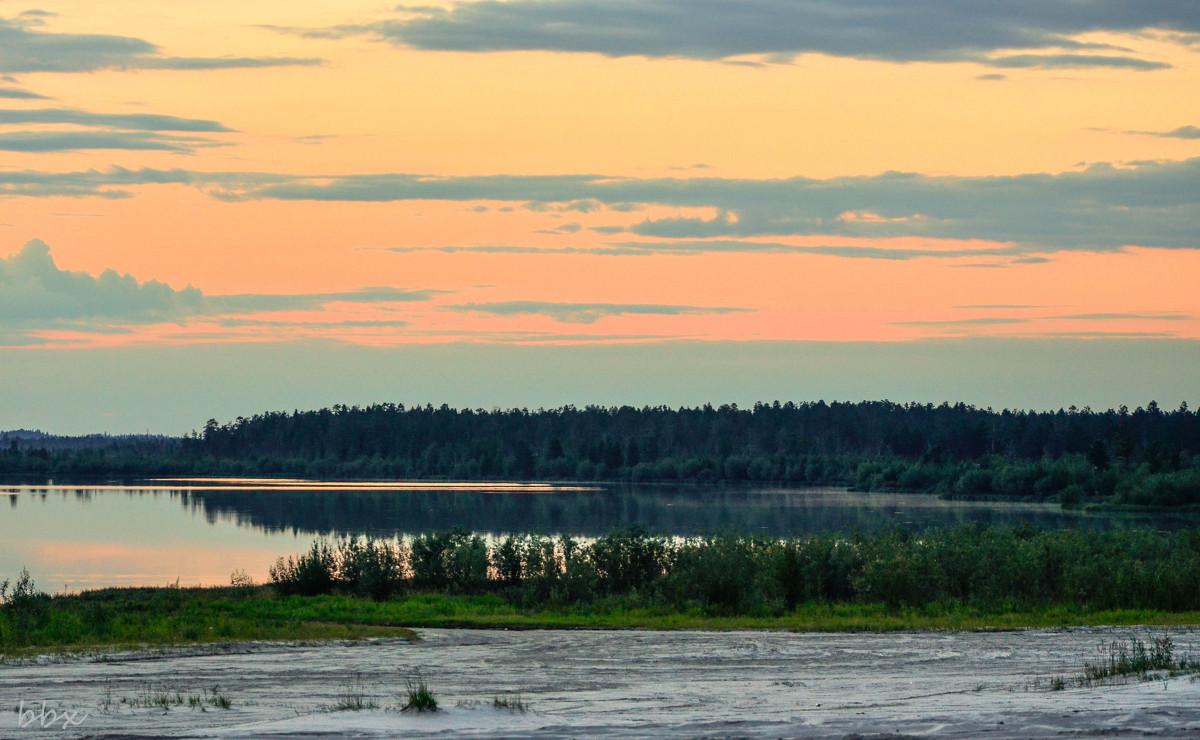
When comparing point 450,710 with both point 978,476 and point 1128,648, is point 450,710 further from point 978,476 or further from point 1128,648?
point 978,476

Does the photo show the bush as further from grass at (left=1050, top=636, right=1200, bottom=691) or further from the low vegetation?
grass at (left=1050, top=636, right=1200, bottom=691)

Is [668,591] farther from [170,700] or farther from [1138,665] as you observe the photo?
[170,700]

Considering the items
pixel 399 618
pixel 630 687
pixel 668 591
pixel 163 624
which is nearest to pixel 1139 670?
pixel 630 687

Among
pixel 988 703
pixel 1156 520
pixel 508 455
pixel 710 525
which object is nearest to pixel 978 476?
pixel 1156 520

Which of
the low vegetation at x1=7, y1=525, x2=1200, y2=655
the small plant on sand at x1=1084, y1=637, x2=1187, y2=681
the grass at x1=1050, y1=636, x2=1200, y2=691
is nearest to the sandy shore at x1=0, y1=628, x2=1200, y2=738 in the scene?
the grass at x1=1050, y1=636, x2=1200, y2=691

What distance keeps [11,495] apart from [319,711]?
10998cm

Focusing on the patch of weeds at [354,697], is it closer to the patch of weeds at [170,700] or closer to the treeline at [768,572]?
the patch of weeds at [170,700]

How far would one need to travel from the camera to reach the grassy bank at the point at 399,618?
76.9ft

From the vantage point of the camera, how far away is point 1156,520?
275 ft

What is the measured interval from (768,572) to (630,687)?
48.1 feet

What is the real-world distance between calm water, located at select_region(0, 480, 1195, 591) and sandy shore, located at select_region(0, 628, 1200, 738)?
13939mm

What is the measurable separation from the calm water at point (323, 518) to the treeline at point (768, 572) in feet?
12.2

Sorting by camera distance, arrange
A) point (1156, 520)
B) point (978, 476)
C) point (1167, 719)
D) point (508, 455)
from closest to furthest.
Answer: point (1167, 719), point (1156, 520), point (978, 476), point (508, 455)

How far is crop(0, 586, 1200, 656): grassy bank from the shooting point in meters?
23.5
